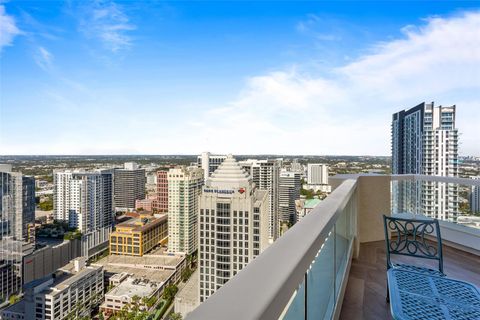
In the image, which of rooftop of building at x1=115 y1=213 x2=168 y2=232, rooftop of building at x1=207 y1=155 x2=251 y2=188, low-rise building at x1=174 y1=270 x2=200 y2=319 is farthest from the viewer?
rooftop of building at x1=115 y1=213 x2=168 y2=232

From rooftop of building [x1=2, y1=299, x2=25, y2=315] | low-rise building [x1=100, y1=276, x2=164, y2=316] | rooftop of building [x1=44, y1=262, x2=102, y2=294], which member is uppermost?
rooftop of building [x1=44, y1=262, x2=102, y2=294]

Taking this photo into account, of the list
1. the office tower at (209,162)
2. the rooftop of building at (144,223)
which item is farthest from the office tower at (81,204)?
the office tower at (209,162)

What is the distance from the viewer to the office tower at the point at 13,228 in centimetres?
2680

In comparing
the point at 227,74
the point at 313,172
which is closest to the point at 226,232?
the point at 227,74

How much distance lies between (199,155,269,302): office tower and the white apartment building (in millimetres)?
11612

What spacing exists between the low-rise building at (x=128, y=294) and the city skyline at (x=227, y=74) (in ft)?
65.2

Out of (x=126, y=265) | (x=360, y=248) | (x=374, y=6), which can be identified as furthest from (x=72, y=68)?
(x=360, y=248)

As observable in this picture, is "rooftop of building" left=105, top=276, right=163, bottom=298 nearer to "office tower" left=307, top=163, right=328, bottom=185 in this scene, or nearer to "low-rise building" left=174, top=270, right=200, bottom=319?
"low-rise building" left=174, top=270, right=200, bottom=319

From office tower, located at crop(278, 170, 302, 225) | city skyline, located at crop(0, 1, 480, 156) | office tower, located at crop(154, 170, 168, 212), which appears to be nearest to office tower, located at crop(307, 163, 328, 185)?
office tower, located at crop(278, 170, 302, 225)

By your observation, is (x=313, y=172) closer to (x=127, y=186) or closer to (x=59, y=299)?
(x=59, y=299)

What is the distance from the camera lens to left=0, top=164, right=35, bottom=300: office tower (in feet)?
87.9

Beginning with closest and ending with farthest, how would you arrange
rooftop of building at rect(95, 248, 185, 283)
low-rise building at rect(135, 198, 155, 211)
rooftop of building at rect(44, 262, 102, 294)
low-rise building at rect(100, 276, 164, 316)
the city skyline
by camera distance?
the city skyline < low-rise building at rect(100, 276, 164, 316) < rooftop of building at rect(44, 262, 102, 294) < rooftop of building at rect(95, 248, 185, 283) < low-rise building at rect(135, 198, 155, 211)

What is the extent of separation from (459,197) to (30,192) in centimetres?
3642

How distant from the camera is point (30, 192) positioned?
3094 cm
